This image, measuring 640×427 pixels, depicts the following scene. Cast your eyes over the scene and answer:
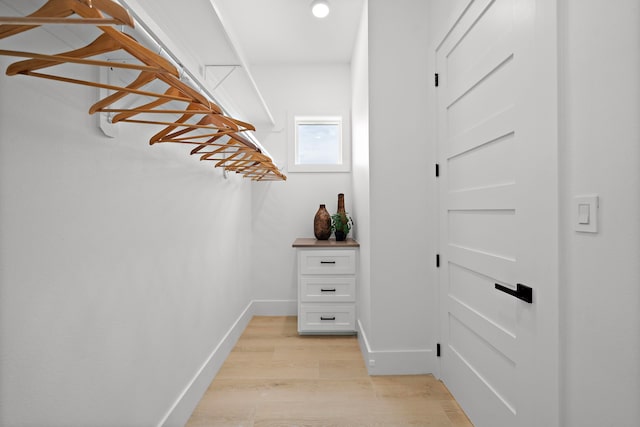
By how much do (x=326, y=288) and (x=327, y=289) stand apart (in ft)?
0.04

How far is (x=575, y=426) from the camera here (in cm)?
96

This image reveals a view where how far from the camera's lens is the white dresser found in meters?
2.82

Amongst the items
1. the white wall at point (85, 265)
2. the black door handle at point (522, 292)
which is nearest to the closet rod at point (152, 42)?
the white wall at point (85, 265)

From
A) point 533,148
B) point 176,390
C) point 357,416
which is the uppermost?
point 533,148

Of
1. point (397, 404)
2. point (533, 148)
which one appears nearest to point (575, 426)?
point (533, 148)

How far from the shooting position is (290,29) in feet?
8.96

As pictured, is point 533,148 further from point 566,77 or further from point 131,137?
point 131,137

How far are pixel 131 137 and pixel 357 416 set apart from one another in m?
1.68

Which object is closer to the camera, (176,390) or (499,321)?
(499,321)

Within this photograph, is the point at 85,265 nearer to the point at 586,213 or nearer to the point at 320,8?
the point at 586,213

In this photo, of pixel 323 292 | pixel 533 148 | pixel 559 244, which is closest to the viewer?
pixel 559 244

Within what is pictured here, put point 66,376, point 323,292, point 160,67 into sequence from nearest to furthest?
point 160,67, point 66,376, point 323,292

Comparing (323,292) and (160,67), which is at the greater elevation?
(160,67)

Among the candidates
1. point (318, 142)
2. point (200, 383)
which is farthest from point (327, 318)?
point (318, 142)
